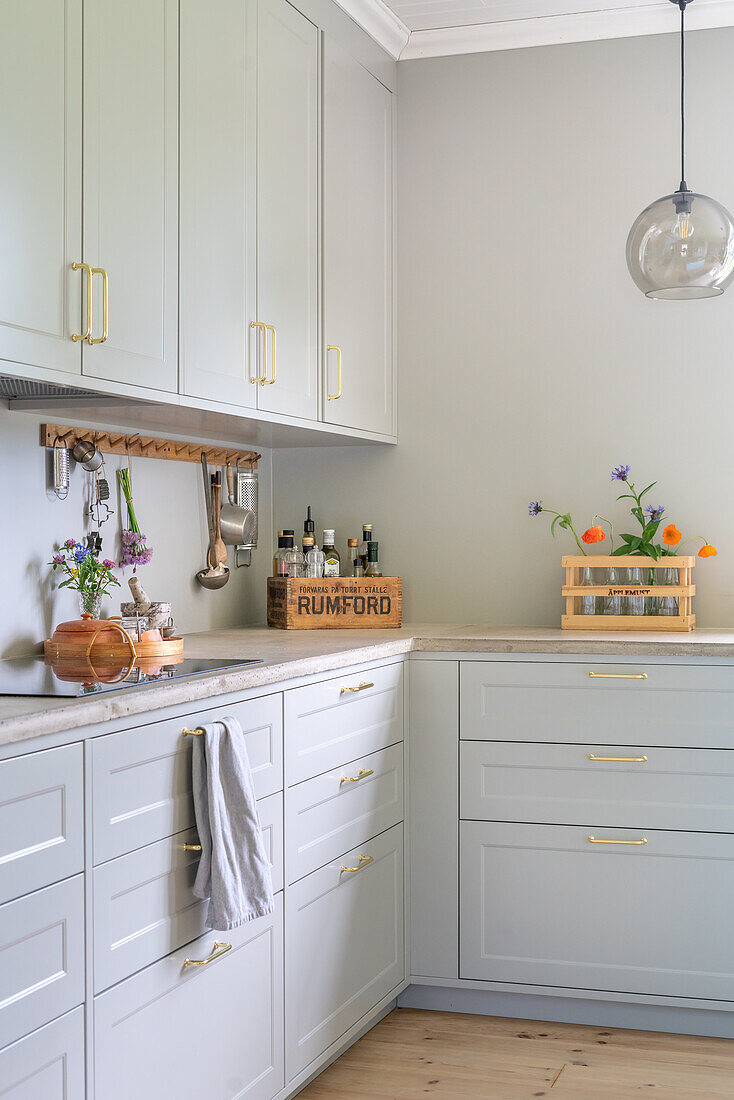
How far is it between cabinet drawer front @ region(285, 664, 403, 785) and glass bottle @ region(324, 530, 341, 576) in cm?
58

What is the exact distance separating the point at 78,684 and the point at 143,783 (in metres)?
0.20

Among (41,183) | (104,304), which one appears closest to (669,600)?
(104,304)

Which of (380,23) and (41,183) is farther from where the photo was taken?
(380,23)

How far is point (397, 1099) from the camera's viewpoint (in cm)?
241

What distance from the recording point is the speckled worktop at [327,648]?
1.67 meters

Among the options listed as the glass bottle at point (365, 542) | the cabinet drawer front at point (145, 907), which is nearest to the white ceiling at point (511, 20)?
the glass bottle at point (365, 542)

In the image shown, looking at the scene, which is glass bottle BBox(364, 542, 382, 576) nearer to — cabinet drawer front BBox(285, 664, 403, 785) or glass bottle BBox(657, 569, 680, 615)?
cabinet drawer front BBox(285, 664, 403, 785)

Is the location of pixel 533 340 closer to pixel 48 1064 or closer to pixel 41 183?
pixel 41 183

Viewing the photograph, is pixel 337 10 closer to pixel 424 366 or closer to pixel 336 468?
pixel 424 366

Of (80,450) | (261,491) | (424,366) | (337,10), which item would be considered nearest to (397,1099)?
A: (80,450)

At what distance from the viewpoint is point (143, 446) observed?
2.79 metres

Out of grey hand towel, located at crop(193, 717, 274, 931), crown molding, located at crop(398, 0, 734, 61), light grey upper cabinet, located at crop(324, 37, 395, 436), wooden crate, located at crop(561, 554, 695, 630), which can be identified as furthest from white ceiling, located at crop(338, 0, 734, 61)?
grey hand towel, located at crop(193, 717, 274, 931)

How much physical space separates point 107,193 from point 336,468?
1.62m

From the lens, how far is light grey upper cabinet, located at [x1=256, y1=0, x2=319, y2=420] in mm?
2705
